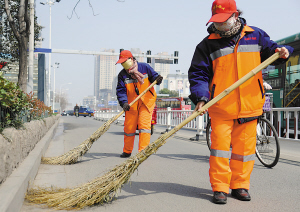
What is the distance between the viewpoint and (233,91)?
11.4 ft

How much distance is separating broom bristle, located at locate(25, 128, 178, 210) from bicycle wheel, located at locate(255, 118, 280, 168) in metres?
2.58

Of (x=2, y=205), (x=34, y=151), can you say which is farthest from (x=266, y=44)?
(x=34, y=151)

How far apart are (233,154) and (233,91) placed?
0.65 meters

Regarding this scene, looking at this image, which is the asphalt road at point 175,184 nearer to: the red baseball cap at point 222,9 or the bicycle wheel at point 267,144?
the bicycle wheel at point 267,144

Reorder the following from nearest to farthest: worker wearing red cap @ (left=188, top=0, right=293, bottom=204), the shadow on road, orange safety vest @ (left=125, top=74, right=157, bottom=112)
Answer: worker wearing red cap @ (left=188, top=0, right=293, bottom=204) → the shadow on road → orange safety vest @ (left=125, top=74, right=157, bottom=112)

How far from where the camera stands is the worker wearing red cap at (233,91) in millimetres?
3430

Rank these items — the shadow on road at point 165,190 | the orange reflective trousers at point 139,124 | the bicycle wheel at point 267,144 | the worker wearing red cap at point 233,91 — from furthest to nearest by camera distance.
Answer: the orange reflective trousers at point 139,124
the bicycle wheel at point 267,144
the shadow on road at point 165,190
the worker wearing red cap at point 233,91

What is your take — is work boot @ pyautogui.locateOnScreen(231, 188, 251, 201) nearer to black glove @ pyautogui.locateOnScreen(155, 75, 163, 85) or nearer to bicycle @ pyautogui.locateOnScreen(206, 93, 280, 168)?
bicycle @ pyautogui.locateOnScreen(206, 93, 280, 168)

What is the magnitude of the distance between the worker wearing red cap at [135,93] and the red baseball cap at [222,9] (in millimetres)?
2698

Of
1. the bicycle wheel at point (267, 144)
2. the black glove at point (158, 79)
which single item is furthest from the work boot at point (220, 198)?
the black glove at point (158, 79)

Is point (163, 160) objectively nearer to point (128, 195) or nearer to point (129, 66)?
point (129, 66)

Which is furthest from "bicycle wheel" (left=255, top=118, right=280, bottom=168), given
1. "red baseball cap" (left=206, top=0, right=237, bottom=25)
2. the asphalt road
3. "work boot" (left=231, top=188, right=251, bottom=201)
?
"red baseball cap" (left=206, top=0, right=237, bottom=25)

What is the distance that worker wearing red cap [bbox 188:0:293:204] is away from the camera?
11.3 feet

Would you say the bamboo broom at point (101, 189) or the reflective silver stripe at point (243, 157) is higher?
the reflective silver stripe at point (243, 157)
